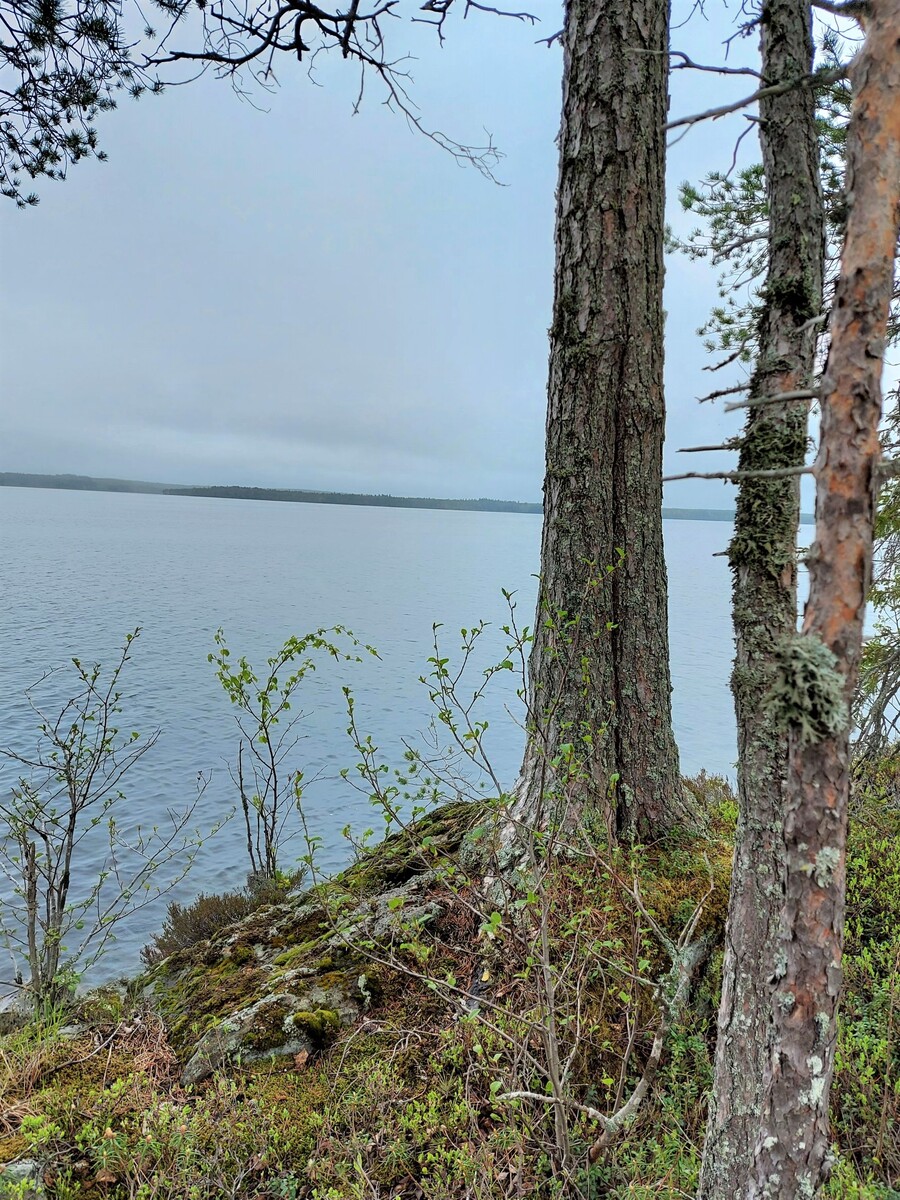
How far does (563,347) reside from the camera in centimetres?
321

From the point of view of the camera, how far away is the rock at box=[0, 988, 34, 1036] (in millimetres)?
3783

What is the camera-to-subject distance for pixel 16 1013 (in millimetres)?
4004

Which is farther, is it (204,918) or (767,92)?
(204,918)

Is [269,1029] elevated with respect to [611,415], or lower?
lower

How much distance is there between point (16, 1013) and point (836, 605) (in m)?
5.26

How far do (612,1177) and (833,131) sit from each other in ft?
19.8

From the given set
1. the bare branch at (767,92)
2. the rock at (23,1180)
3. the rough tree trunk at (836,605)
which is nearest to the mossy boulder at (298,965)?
the rock at (23,1180)

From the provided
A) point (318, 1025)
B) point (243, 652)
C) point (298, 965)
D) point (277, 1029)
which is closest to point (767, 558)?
point (318, 1025)

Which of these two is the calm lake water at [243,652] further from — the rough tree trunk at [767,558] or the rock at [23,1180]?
the rock at [23,1180]

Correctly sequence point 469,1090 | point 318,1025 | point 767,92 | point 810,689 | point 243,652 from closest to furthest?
point 810,689 → point 767,92 → point 469,1090 → point 318,1025 → point 243,652

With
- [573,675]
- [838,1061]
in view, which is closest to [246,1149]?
[838,1061]

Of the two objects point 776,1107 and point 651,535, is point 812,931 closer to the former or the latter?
point 776,1107

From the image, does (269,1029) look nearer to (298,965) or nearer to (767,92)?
(298,965)

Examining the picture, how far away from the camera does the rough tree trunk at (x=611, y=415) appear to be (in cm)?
310
